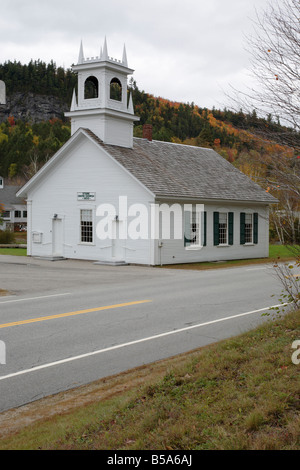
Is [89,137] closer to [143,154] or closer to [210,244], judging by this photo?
[143,154]

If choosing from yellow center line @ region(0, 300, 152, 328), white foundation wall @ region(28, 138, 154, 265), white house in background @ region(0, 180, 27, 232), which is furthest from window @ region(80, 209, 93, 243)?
white house in background @ region(0, 180, 27, 232)

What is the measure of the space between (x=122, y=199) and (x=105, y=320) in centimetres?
1513

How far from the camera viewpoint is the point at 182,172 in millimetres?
29594

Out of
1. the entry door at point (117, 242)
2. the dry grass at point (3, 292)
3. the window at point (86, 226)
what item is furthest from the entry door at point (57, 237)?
the dry grass at point (3, 292)

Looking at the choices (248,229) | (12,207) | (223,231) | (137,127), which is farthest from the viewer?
(12,207)

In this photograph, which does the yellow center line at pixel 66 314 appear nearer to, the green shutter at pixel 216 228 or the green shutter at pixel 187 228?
the green shutter at pixel 187 228

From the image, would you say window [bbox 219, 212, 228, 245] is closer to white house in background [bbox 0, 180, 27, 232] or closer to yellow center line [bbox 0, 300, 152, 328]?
yellow center line [bbox 0, 300, 152, 328]

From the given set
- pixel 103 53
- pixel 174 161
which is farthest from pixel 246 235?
pixel 103 53

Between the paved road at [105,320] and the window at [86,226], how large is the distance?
7108 millimetres

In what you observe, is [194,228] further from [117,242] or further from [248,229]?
[248,229]

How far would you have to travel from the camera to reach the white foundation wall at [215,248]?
84.7ft

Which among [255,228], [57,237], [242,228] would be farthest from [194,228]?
[57,237]

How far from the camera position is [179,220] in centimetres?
2648

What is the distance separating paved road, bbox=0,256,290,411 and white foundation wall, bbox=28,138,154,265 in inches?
225
